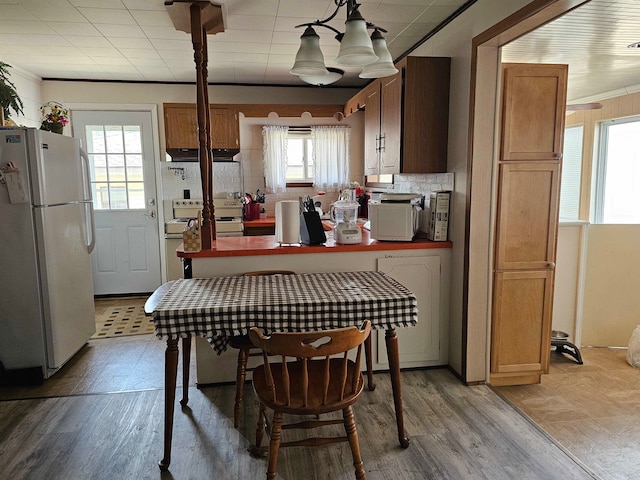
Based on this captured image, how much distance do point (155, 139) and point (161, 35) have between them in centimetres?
181

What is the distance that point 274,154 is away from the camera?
5102 mm

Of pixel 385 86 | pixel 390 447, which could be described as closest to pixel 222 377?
pixel 390 447

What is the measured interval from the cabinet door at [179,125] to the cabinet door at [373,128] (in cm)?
194

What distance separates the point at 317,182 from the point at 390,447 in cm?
356

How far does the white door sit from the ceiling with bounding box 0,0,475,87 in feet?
1.80

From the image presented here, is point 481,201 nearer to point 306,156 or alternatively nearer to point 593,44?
point 593,44

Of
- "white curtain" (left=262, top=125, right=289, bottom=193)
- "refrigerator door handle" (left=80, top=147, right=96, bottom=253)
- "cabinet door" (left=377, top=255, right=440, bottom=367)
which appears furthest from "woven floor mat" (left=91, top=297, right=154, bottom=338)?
"cabinet door" (left=377, top=255, right=440, bottom=367)

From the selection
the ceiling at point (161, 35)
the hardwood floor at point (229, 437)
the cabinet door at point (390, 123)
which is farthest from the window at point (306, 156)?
the hardwood floor at point (229, 437)

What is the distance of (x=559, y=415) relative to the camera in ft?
8.14

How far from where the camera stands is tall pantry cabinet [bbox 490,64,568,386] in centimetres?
263

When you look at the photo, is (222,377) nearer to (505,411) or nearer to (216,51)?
(505,411)

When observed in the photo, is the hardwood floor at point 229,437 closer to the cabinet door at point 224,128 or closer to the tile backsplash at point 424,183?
the tile backsplash at point 424,183

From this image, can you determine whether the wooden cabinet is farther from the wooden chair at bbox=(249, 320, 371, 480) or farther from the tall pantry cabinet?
the wooden chair at bbox=(249, 320, 371, 480)

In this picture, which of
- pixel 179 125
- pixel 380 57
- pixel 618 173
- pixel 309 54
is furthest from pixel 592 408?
pixel 179 125
